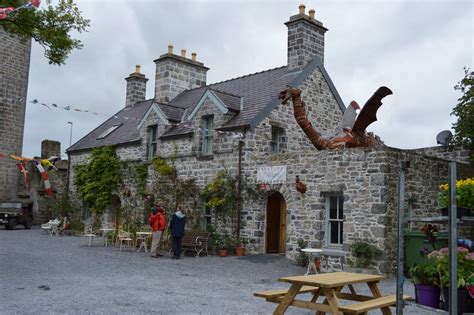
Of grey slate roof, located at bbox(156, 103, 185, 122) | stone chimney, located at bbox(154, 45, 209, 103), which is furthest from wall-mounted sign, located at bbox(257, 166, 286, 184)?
stone chimney, located at bbox(154, 45, 209, 103)

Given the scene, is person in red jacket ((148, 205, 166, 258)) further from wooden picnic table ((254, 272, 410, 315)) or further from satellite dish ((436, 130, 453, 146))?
satellite dish ((436, 130, 453, 146))

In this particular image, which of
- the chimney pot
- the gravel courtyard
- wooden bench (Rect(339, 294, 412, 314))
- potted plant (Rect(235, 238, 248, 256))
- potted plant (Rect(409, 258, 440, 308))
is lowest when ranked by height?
the gravel courtyard

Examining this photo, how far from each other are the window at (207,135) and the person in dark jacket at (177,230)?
151 inches

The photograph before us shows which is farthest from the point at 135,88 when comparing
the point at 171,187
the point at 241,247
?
the point at 241,247

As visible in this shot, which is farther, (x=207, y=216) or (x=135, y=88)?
(x=135, y=88)

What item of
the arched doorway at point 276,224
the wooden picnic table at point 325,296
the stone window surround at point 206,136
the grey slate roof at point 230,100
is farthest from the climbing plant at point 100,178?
the wooden picnic table at point 325,296

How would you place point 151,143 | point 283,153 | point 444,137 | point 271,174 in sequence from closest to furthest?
point 271,174, point 283,153, point 444,137, point 151,143

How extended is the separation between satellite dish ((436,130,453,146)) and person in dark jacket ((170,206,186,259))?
942cm

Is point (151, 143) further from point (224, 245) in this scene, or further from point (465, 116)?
point (465, 116)

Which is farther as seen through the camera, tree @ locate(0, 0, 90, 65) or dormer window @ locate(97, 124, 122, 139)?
dormer window @ locate(97, 124, 122, 139)

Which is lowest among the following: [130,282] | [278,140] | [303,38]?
[130,282]

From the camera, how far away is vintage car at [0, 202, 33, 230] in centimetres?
2468

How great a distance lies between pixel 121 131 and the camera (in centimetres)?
2530

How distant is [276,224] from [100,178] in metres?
10.4
